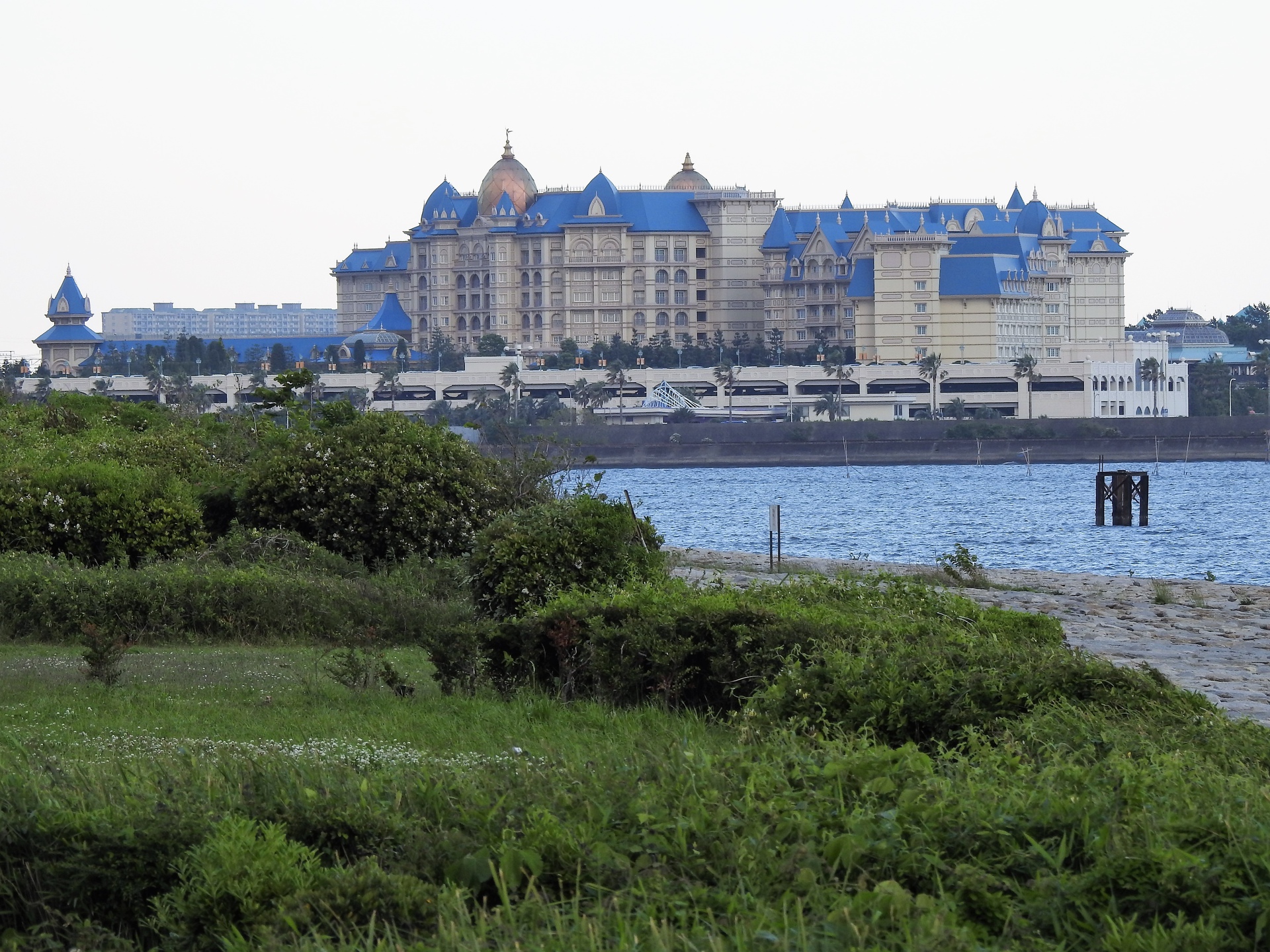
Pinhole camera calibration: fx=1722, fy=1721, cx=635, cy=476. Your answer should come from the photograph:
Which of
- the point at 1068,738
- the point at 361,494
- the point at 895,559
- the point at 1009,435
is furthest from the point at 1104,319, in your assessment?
the point at 1068,738

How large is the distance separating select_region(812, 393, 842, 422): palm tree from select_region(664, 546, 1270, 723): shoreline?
75.3 meters

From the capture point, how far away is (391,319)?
133000 mm

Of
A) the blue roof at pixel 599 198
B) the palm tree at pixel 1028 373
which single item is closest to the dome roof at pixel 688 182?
the blue roof at pixel 599 198

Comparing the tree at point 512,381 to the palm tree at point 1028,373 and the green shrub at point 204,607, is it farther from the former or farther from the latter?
the green shrub at point 204,607

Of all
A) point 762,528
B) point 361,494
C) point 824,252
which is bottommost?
point 762,528

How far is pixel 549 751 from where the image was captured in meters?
5.36

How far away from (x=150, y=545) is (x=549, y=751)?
30.4 ft

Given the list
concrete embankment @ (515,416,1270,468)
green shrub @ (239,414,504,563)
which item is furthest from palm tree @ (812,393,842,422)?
green shrub @ (239,414,504,563)

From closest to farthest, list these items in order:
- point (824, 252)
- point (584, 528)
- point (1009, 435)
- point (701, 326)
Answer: point (584, 528), point (1009, 435), point (824, 252), point (701, 326)

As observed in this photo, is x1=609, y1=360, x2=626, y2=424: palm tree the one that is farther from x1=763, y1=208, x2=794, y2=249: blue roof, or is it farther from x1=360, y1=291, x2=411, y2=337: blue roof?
x1=360, y1=291, x2=411, y2=337: blue roof

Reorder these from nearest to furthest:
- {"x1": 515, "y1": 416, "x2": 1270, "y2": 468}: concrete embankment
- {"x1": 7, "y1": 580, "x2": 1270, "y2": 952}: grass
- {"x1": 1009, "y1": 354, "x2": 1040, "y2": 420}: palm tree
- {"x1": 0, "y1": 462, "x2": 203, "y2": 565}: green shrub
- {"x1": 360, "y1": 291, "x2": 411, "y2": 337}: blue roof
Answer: {"x1": 7, "y1": 580, "x2": 1270, "y2": 952}: grass, {"x1": 0, "y1": 462, "x2": 203, "y2": 565}: green shrub, {"x1": 515, "y1": 416, "x2": 1270, "y2": 468}: concrete embankment, {"x1": 1009, "y1": 354, "x2": 1040, "y2": 420}: palm tree, {"x1": 360, "y1": 291, "x2": 411, "y2": 337}: blue roof

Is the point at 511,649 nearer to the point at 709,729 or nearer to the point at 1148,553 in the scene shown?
the point at 709,729

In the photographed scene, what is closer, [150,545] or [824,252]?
[150,545]

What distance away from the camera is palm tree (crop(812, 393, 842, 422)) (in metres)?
97.9
